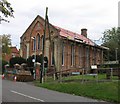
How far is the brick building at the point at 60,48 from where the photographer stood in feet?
159

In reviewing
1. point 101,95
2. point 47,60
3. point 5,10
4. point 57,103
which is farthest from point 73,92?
point 47,60

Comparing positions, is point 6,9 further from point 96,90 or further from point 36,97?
point 96,90

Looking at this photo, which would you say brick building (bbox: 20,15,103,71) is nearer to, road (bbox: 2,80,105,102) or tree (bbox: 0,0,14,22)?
road (bbox: 2,80,105,102)

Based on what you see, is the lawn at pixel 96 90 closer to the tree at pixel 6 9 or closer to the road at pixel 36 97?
the road at pixel 36 97

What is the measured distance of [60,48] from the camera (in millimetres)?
48688

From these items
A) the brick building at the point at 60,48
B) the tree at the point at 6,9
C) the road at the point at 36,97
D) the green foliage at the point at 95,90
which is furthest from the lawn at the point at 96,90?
the brick building at the point at 60,48

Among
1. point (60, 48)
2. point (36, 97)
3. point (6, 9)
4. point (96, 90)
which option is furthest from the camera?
point (60, 48)

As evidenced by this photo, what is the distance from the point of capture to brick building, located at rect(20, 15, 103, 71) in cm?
4853

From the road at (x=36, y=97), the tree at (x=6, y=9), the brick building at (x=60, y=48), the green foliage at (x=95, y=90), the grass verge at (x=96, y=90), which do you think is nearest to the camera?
the tree at (x=6, y=9)

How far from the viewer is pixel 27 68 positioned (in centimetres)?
4412

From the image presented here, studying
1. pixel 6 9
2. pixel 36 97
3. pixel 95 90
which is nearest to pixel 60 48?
pixel 95 90

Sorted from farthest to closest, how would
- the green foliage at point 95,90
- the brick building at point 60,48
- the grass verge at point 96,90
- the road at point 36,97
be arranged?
the brick building at point 60,48
the green foliage at point 95,90
the grass verge at point 96,90
the road at point 36,97

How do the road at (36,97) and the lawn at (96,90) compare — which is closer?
the road at (36,97)

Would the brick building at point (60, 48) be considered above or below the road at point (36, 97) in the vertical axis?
above
